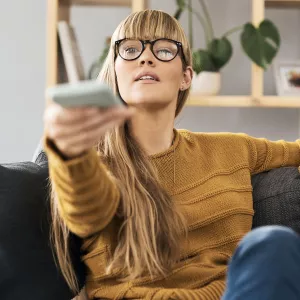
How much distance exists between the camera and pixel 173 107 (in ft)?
5.52

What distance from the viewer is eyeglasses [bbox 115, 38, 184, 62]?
5.25ft

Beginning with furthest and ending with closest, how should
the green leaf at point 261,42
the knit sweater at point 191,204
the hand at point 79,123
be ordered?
the green leaf at point 261,42, the knit sweater at point 191,204, the hand at point 79,123

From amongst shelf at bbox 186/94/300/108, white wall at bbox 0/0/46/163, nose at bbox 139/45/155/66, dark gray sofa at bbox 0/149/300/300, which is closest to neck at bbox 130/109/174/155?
nose at bbox 139/45/155/66

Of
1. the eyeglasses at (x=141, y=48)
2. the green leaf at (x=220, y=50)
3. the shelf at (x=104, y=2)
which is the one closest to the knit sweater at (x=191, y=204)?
the eyeglasses at (x=141, y=48)

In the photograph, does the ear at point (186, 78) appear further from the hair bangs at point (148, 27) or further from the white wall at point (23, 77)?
the white wall at point (23, 77)

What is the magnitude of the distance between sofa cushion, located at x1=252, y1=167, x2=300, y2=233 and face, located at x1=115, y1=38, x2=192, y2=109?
12.7 inches

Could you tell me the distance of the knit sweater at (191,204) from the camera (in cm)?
128

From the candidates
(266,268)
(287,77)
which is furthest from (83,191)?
(287,77)

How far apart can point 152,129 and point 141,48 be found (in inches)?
7.4

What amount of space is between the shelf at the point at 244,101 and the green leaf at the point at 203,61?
11cm

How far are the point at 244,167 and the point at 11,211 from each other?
1.96ft

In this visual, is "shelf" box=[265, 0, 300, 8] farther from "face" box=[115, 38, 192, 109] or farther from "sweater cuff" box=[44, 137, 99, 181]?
"sweater cuff" box=[44, 137, 99, 181]

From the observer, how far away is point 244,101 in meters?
2.63

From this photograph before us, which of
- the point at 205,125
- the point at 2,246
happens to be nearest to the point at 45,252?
the point at 2,246
